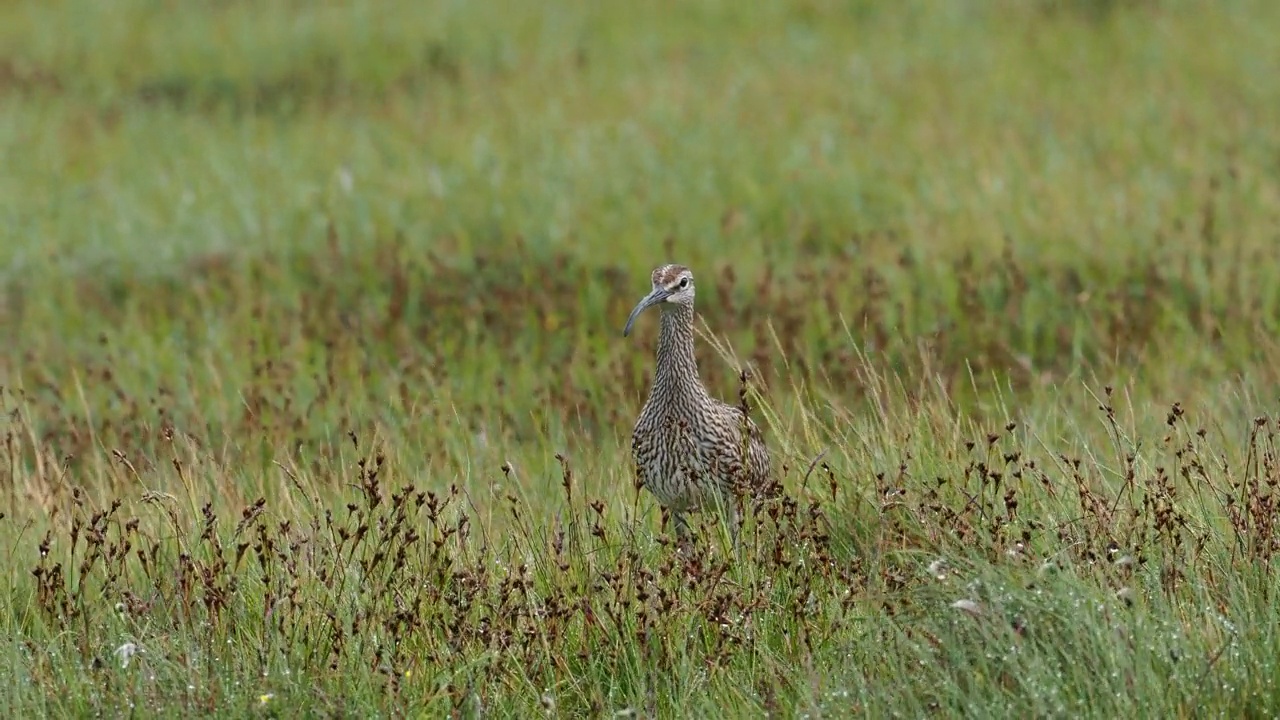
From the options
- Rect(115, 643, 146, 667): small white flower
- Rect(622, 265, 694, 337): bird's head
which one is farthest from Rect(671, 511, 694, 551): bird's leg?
Rect(115, 643, 146, 667): small white flower

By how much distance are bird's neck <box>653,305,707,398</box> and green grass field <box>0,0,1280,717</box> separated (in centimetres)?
15

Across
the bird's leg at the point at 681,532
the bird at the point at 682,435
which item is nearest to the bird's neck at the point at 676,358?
the bird at the point at 682,435

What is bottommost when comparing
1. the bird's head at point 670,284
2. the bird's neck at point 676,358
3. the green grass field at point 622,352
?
the green grass field at point 622,352

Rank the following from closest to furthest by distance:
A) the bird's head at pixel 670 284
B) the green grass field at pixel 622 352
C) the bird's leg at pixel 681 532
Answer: the green grass field at pixel 622 352
the bird's leg at pixel 681 532
the bird's head at pixel 670 284

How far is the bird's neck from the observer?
21.8ft

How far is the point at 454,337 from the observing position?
32.9ft

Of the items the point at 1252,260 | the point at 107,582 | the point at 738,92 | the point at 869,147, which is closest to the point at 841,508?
the point at 107,582

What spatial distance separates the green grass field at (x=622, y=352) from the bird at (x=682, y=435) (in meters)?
0.17

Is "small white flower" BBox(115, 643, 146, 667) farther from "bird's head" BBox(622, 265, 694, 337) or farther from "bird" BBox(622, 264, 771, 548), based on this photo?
"bird's head" BBox(622, 265, 694, 337)

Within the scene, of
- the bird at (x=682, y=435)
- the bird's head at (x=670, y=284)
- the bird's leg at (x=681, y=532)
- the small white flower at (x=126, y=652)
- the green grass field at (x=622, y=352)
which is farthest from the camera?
the bird's head at (x=670, y=284)

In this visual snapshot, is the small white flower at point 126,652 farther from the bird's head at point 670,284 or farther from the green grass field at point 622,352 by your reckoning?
the bird's head at point 670,284

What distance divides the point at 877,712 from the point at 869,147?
8.64m

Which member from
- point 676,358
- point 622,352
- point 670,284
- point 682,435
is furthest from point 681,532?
point 622,352

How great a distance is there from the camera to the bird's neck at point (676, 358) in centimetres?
→ 666
